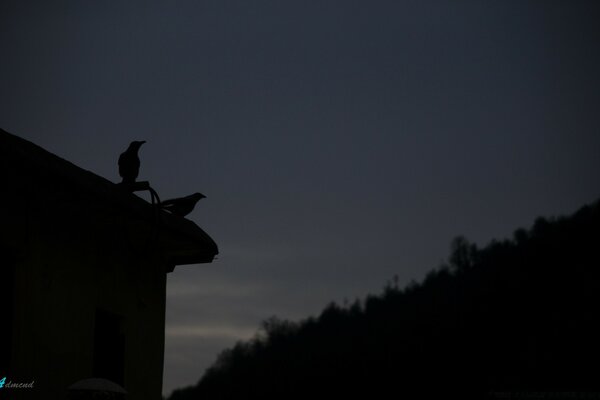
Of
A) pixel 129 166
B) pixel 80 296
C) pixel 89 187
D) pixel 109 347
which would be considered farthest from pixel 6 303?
pixel 129 166

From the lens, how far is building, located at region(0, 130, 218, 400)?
9.65 m

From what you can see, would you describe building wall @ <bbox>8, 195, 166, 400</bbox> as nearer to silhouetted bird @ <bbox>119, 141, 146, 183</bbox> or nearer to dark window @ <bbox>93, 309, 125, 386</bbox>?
dark window @ <bbox>93, 309, 125, 386</bbox>

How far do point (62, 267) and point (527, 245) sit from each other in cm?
7951

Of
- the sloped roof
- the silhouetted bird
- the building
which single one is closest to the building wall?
the building

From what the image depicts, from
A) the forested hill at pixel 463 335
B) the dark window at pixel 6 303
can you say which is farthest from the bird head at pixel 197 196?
the forested hill at pixel 463 335

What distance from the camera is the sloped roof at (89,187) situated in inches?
369

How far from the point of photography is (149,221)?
1128cm

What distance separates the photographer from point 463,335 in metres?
83.7

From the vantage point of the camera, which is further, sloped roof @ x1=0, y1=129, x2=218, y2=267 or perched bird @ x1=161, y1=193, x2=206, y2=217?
perched bird @ x1=161, y1=193, x2=206, y2=217

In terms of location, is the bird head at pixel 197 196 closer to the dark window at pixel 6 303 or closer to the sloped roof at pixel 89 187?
the sloped roof at pixel 89 187

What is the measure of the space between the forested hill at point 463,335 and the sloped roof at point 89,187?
56.3 metres

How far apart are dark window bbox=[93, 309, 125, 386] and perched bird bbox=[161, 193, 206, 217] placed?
147cm

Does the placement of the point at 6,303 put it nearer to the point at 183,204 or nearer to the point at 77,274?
the point at 77,274

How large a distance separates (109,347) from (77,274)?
42.2 inches
